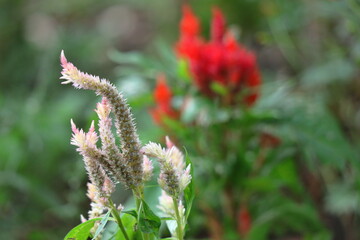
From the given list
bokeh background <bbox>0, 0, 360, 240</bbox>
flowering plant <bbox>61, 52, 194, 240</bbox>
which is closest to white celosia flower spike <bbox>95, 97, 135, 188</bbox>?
flowering plant <bbox>61, 52, 194, 240</bbox>

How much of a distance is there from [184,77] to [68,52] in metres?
1.67

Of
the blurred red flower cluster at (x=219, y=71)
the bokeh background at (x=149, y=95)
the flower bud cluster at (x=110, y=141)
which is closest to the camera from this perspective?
the flower bud cluster at (x=110, y=141)

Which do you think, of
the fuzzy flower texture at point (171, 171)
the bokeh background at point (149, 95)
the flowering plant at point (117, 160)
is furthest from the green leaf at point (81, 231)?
the bokeh background at point (149, 95)

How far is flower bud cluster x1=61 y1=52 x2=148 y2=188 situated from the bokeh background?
70cm

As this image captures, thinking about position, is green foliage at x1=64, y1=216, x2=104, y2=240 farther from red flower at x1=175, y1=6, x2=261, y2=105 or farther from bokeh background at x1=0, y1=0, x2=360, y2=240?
red flower at x1=175, y1=6, x2=261, y2=105

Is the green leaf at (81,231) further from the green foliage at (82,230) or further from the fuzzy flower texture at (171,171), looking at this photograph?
the fuzzy flower texture at (171,171)

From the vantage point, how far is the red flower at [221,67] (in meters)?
1.44

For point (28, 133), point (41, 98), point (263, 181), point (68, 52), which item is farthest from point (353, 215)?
point (68, 52)

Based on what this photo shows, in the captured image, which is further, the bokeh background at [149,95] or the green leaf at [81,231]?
the bokeh background at [149,95]

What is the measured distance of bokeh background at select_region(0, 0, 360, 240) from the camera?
5.29 ft

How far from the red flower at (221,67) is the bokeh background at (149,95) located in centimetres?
15

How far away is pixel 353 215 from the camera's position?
2.01 metres

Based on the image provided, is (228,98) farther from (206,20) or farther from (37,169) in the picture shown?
(206,20)

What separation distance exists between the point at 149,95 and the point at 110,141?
89 cm
